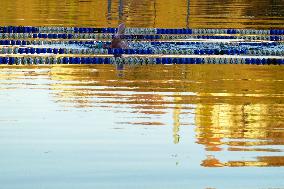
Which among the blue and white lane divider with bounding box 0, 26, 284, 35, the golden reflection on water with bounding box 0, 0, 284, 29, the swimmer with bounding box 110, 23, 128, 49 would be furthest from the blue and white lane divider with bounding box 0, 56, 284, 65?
the golden reflection on water with bounding box 0, 0, 284, 29

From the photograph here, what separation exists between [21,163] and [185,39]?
567 inches

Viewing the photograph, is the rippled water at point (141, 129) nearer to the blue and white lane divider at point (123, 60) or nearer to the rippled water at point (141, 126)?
the rippled water at point (141, 126)

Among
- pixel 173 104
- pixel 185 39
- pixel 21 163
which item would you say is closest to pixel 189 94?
pixel 173 104

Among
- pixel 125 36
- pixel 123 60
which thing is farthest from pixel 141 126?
pixel 125 36

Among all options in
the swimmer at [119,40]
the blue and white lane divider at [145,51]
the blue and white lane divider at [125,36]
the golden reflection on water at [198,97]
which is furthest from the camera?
the blue and white lane divider at [125,36]

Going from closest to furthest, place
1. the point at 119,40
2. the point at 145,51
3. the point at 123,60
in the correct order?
1. the point at 123,60
2. the point at 119,40
3. the point at 145,51

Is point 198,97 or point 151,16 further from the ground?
point 151,16

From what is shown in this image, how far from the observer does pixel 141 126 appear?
34.5 ft

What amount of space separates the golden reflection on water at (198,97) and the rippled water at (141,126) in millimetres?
16

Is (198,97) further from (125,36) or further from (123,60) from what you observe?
(125,36)

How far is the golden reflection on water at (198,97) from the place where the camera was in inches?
382

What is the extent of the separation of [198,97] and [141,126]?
255 cm

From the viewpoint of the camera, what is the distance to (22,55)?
18.7 m

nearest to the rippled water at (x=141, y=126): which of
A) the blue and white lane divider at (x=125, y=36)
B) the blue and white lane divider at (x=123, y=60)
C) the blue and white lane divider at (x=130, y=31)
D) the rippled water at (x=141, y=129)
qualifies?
the rippled water at (x=141, y=129)
